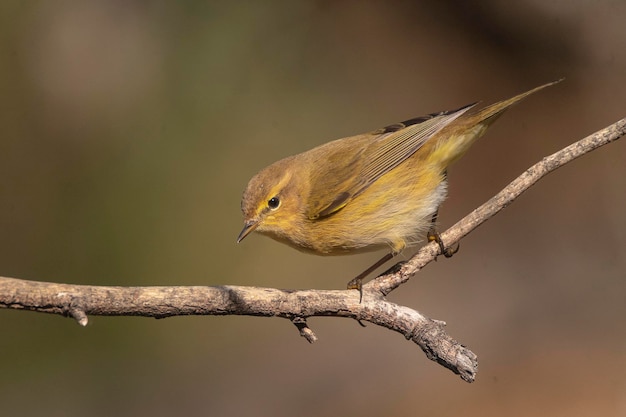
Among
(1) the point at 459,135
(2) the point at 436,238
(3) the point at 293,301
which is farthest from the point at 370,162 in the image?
(3) the point at 293,301

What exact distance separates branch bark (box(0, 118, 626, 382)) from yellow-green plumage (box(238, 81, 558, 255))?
0.61 metres

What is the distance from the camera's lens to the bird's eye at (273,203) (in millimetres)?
4453

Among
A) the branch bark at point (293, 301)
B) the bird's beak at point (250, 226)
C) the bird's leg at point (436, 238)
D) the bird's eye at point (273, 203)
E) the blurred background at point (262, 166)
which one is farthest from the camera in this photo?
the blurred background at point (262, 166)

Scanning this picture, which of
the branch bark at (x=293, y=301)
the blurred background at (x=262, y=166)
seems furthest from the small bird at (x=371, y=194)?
the blurred background at (x=262, y=166)

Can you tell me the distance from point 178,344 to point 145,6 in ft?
12.7

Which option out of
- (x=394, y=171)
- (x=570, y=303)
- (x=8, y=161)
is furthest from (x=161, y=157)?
(x=570, y=303)

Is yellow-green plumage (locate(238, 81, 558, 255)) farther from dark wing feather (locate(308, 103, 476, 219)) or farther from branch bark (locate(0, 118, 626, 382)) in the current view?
Answer: branch bark (locate(0, 118, 626, 382))

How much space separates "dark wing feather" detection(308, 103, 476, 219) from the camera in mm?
4492

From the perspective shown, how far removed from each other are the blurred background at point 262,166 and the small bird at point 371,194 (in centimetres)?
276

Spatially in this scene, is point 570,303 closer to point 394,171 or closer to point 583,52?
point 583,52

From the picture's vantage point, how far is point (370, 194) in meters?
4.57

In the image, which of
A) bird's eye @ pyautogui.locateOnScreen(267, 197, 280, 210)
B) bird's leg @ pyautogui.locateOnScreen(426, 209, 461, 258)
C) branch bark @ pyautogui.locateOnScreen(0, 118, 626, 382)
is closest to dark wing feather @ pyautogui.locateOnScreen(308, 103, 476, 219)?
bird's eye @ pyautogui.locateOnScreen(267, 197, 280, 210)

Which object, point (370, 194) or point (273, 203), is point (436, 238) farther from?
point (273, 203)

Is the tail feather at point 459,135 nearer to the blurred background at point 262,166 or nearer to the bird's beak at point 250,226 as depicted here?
the bird's beak at point 250,226
